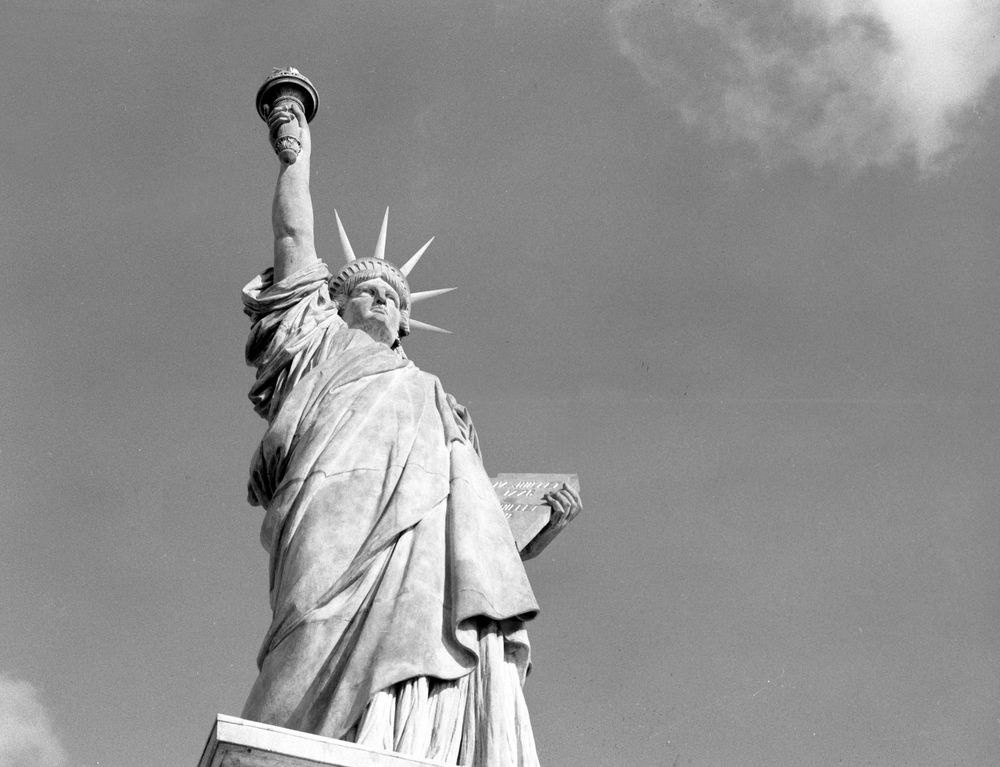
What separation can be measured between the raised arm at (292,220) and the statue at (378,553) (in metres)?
0.24

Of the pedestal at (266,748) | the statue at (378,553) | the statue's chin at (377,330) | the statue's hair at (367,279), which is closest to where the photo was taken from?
the pedestal at (266,748)

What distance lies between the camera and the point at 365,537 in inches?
321

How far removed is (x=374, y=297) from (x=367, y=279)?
0.16 meters

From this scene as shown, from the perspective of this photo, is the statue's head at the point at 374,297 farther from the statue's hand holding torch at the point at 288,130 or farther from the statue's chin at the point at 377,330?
the statue's hand holding torch at the point at 288,130

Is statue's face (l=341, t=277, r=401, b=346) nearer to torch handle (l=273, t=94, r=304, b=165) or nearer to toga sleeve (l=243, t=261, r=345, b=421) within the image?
toga sleeve (l=243, t=261, r=345, b=421)

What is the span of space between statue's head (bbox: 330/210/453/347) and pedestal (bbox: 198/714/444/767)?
469cm

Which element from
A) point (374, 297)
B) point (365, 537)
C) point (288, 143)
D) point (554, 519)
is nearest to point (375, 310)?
point (374, 297)

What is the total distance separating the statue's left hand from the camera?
33.1 feet

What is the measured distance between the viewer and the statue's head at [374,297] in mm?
10586

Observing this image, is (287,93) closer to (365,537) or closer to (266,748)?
(365,537)

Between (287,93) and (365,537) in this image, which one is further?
(287,93)

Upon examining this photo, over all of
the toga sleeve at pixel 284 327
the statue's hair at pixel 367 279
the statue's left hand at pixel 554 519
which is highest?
the statue's hair at pixel 367 279

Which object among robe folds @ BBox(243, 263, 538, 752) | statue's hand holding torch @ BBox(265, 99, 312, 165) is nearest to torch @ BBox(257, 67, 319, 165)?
statue's hand holding torch @ BBox(265, 99, 312, 165)

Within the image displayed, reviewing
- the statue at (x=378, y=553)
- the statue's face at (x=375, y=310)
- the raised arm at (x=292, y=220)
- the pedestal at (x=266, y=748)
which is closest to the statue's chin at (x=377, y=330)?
the statue's face at (x=375, y=310)
